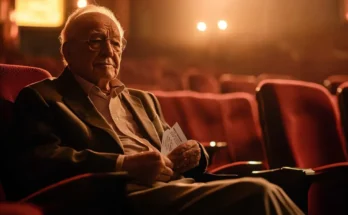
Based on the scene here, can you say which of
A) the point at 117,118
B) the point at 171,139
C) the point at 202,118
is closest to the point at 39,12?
the point at 202,118

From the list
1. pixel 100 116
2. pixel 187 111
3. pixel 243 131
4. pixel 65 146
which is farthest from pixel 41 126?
pixel 243 131

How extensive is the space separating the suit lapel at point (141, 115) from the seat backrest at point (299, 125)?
0.47m

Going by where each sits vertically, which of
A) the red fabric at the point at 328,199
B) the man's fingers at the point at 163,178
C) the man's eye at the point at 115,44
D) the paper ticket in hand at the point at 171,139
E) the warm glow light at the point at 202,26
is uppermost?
the warm glow light at the point at 202,26

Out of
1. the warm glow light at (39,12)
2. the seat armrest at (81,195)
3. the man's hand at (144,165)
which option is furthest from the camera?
Result: the warm glow light at (39,12)

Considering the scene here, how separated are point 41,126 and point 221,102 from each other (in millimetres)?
1299

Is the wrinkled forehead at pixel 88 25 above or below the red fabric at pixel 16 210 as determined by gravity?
above

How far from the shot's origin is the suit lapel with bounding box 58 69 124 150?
162 centimetres

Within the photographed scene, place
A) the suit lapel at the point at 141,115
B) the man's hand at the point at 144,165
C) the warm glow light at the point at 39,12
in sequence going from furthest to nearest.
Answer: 1. the warm glow light at the point at 39,12
2. the suit lapel at the point at 141,115
3. the man's hand at the point at 144,165

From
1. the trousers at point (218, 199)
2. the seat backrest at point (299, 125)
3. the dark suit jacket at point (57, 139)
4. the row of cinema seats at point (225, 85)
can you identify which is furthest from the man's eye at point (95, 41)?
the row of cinema seats at point (225, 85)

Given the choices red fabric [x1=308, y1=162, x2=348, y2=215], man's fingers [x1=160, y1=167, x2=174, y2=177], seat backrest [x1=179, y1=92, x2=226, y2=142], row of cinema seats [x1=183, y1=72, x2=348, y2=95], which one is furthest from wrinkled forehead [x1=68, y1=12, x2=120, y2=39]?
row of cinema seats [x1=183, y1=72, x2=348, y2=95]

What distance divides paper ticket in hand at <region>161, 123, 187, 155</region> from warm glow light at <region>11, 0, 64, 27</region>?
24.1ft

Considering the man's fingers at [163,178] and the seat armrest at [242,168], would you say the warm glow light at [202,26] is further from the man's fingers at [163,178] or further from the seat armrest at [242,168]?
the man's fingers at [163,178]

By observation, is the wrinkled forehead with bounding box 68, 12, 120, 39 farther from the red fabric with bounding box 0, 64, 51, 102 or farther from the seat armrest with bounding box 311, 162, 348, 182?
the seat armrest with bounding box 311, 162, 348, 182

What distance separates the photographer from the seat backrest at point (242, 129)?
8.33 feet
